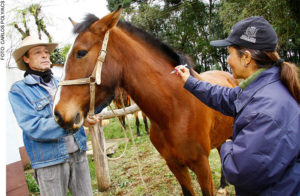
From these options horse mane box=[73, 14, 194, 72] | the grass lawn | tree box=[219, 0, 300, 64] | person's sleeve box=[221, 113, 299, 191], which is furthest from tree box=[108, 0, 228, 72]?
person's sleeve box=[221, 113, 299, 191]

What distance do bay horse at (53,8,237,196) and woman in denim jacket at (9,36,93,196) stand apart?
35 cm

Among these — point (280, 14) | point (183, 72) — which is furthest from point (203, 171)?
point (280, 14)

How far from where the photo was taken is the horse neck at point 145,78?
187 centimetres

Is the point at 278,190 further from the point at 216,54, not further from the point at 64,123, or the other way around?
the point at 216,54

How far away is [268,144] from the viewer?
1012 mm

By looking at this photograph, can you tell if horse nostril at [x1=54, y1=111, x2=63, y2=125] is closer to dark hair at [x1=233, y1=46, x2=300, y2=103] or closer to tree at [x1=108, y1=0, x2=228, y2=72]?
dark hair at [x1=233, y1=46, x2=300, y2=103]

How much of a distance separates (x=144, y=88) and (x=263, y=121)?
1097 mm

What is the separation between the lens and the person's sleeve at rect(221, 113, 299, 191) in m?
1.01

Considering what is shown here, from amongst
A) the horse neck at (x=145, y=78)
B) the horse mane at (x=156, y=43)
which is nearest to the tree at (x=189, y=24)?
the horse mane at (x=156, y=43)

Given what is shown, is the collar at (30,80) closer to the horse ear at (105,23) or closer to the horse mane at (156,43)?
the horse ear at (105,23)

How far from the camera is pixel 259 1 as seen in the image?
25.8 feet

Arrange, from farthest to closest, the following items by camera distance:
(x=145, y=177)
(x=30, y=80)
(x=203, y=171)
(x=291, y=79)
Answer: (x=145, y=177) < (x=203, y=171) < (x=30, y=80) < (x=291, y=79)

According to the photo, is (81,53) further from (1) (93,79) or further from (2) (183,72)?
(2) (183,72)

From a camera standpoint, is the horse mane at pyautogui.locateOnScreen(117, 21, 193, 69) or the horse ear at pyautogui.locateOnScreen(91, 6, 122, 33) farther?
the horse mane at pyautogui.locateOnScreen(117, 21, 193, 69)
